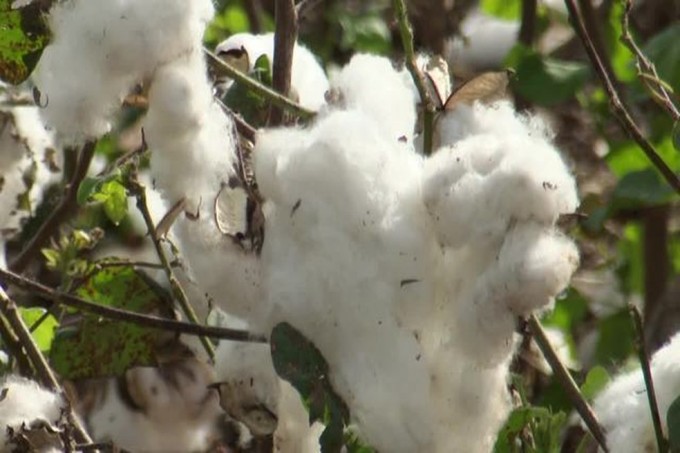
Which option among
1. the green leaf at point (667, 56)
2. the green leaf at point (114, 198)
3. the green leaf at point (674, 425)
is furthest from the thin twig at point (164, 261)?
the green leaf at point (667, 56)

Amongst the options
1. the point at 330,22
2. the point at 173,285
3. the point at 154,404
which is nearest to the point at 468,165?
the point at 173,285

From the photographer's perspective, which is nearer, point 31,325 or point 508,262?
point 508,262

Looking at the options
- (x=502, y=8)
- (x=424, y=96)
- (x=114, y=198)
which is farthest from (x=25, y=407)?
(x=502, y=8)

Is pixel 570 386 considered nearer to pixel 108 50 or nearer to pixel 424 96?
pixel 424 96

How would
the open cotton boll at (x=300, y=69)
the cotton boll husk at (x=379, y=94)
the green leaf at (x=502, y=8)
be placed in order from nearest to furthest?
the cotton boll husk at (x=379, y=94)
the open cotton boll at (x=300, y=69)
the green leaf at (x=502, y=8)

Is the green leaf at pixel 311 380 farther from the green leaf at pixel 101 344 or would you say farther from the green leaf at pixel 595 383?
the green leaf at pixel 101 344

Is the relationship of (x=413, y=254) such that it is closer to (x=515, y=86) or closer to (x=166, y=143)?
(x=166, y=143)
